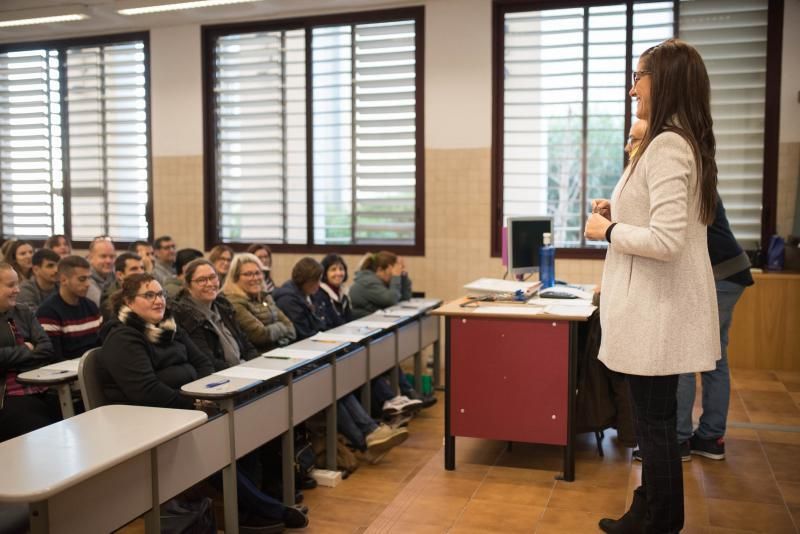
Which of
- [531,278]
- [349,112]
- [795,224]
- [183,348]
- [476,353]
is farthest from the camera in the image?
[349,112]

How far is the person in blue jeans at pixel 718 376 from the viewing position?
355 centimetres

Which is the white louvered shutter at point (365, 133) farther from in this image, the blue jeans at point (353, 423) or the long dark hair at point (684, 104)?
the long dark hair at point (684, 104)

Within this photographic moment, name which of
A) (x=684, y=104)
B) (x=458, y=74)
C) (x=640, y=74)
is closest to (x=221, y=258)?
(x=458, y=74)

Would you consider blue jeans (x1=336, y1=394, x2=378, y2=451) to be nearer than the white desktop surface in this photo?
No

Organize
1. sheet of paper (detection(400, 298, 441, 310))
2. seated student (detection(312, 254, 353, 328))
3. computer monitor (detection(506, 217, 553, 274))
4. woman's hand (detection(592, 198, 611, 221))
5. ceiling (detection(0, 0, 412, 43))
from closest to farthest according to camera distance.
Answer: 1. woman's hand (detection(592, 198, 611, 221))
2. computer monitor (detection(506, 217, 553, 274))
3. seated student (detection(312, 254, 353, 328))
4. sheet of paper (detection(400, 298, 441, 310))
5. ceiling (detection(0, 0, 412, 43))

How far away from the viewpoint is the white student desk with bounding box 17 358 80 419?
3.38m

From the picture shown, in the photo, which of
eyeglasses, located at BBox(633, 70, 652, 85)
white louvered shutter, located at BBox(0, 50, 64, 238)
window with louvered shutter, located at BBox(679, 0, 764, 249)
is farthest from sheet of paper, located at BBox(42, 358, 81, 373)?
window with louvered shutter, located at BBox(679, 0, 764, 249)

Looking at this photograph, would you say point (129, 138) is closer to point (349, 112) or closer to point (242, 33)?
point (242, 33)

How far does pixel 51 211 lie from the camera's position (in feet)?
27.1

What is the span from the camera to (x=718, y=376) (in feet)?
12.7

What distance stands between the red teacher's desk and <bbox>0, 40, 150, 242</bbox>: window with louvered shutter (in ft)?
16.8

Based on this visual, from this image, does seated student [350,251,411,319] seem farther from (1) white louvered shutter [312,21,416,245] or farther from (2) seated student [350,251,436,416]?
(1) white louvered shutter [312,21,416,245]

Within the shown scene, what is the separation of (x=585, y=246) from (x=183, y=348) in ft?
13.9

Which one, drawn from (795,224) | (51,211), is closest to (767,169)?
(795,224)
